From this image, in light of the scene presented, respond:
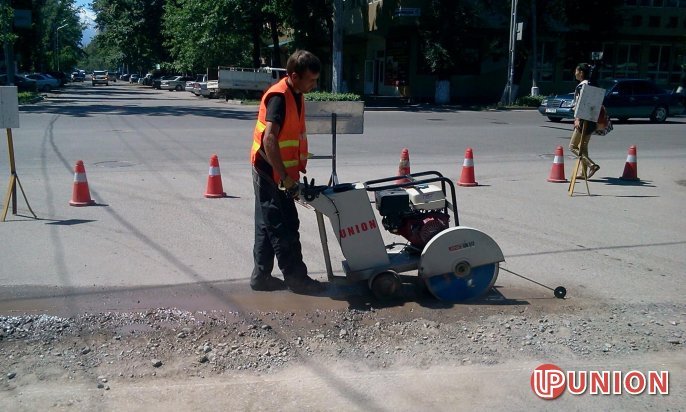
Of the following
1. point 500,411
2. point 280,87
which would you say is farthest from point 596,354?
point 280,87

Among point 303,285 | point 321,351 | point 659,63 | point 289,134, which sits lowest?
point 321,351

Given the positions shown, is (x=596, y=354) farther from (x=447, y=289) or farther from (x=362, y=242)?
(x=362, y=242)

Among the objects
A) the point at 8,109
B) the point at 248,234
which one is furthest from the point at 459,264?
the point at 8,109

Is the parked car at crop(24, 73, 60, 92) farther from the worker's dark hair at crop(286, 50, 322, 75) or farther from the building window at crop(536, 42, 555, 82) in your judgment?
the worker's dark hair at crop(286, 50, 322, 75)

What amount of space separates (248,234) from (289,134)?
270 cm

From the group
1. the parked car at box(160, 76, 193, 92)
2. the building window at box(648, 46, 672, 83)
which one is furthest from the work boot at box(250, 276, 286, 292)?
the parked car at box(160, 76, 193, 92)

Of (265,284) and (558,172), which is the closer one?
(265,284)

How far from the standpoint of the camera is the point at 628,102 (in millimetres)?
26141

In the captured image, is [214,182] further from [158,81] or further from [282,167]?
[158,81]

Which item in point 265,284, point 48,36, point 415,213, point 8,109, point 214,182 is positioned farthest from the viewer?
point 48,36

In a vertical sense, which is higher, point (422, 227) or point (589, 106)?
point (589, 106)

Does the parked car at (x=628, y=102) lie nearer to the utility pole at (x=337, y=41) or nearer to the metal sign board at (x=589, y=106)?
the utility pole at (x=337, y=41)

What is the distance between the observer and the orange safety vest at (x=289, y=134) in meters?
5.25

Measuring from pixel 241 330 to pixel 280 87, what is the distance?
6.41 ft
